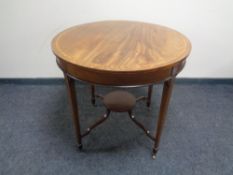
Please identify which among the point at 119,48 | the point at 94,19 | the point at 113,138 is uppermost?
the point at 119,48

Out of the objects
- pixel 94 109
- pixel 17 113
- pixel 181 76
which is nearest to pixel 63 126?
pixel 94 109

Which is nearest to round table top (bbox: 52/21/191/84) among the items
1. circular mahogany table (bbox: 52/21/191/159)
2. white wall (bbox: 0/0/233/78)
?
circular mahogany table (bbox: 52/21/191/159)

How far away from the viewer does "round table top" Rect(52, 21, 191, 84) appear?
99cm

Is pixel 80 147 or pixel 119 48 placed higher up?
pixel 119 48

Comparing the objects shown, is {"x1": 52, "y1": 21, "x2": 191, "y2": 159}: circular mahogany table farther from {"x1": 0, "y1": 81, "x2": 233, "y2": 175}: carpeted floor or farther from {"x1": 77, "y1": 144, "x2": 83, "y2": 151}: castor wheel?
{"x1": 0, "y1": 81, "x2": 233, "y2": 175}: carpeted floor

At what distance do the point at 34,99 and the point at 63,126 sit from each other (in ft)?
1.69

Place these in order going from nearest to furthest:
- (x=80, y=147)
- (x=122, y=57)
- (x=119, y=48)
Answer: (x=122, y=57)
(x=119, y=48)
(x=80, y=147)

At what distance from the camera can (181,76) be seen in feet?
7.38

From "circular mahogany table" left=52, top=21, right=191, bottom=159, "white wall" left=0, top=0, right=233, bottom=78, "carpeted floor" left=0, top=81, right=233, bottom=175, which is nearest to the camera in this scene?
"circular mahogany table" left=52, top=21, right=191, bottom=159

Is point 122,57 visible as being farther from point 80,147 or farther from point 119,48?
point 80,147

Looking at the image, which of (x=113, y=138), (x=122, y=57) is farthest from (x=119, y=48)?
(x=113, y=138)

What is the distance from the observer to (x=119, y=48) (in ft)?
3.83

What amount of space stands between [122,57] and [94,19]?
3.18ft

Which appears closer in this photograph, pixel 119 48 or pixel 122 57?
pixel 122 57
